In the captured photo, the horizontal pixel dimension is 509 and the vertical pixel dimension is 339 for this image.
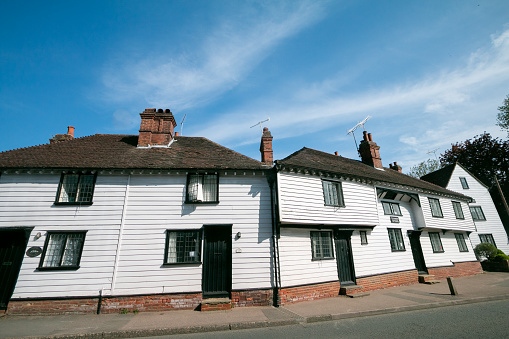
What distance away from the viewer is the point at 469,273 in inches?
659

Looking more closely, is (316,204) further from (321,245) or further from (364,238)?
(364,238)

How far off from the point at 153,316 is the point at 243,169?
6606mm

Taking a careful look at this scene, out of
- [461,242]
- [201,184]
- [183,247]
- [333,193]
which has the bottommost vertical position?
[461,242]

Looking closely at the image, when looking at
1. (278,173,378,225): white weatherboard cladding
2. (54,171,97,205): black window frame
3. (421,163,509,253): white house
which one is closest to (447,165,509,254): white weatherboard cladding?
(421,163,509,253): white house

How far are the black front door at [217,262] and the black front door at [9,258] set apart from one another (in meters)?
7.12

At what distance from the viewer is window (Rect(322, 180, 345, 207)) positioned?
11.5m

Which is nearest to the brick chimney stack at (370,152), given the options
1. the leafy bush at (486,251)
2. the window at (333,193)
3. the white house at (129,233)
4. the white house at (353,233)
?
the white house at (353,233)

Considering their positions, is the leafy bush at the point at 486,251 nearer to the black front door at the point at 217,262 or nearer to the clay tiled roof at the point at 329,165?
the clay tiled roof at the point at 329,165

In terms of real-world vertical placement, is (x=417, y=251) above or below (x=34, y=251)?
below

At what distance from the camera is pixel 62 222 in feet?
30.2

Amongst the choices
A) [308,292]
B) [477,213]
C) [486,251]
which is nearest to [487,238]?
[477,213]

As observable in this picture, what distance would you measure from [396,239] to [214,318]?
40.1ft

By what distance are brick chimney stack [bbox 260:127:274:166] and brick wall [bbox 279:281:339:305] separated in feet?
19.3

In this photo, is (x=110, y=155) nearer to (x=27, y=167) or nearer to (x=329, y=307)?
(x=27, y=167)
